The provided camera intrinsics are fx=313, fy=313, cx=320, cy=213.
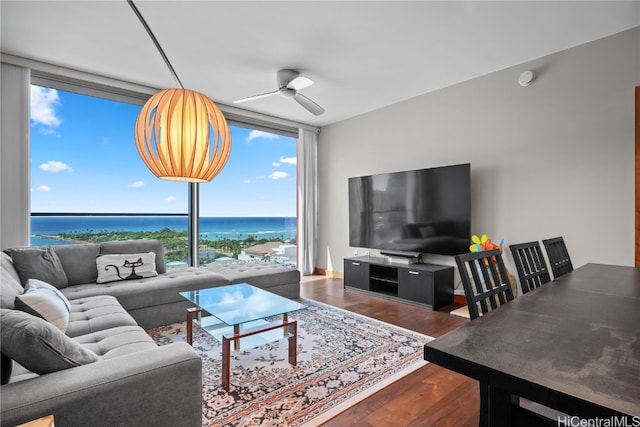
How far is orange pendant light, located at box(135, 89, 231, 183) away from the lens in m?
1.89

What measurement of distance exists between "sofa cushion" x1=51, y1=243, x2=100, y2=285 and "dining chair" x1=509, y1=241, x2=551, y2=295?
3732mm

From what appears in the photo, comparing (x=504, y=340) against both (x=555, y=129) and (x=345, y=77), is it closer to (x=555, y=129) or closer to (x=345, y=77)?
(x=555, y=129)

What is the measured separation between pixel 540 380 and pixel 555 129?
327 centimetres

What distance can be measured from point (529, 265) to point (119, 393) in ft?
7.07

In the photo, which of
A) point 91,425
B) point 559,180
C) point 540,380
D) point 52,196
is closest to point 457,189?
point 559,180

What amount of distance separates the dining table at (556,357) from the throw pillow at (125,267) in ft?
10.9

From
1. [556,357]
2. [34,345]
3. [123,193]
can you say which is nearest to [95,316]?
[34,345]

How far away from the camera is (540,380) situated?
0.71 metres

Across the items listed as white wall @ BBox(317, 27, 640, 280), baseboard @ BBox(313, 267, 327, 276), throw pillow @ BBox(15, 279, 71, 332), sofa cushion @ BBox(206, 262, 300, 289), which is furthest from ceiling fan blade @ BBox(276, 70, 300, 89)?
baseboard @ BBox(313, 267, 327, 276)

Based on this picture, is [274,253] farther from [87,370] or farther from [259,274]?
[87,370]

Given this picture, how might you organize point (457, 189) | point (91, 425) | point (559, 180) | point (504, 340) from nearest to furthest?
point (504, 340)
point (91, 425)
point (559, 180)
point (457, 189)

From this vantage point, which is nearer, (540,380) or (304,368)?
(540,380)

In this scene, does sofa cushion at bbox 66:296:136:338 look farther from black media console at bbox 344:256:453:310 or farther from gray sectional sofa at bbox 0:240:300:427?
black media console at bbox 344:256:453:310

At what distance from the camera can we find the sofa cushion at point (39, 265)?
270 cm
